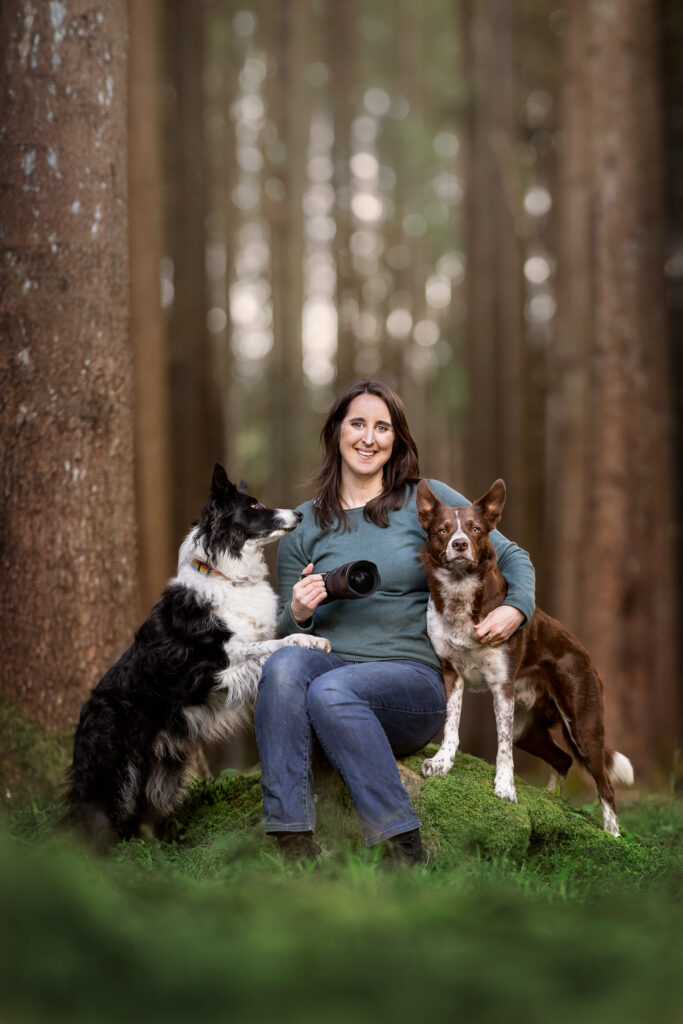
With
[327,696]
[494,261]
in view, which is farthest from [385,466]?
[494,261]

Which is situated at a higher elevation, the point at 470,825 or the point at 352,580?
the point at 352,580

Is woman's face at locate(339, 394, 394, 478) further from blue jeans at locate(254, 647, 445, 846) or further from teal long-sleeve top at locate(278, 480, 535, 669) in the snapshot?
blue jeans at locate(254, 647, 445, 846)

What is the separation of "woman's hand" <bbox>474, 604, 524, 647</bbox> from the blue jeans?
50 cm

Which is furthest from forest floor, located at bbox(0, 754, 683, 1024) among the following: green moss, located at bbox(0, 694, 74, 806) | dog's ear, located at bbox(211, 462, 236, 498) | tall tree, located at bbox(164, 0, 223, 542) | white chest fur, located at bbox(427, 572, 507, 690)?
tall tree, located at bbox(164, 0, 223, 542)

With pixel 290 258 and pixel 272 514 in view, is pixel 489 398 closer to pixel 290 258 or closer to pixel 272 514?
pixel 290 258

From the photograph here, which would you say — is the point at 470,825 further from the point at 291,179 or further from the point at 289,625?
the point at 291,179

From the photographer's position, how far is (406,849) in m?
3.51

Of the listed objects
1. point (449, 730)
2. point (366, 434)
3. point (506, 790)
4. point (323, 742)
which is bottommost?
point (506, 790)

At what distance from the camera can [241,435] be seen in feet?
70.1

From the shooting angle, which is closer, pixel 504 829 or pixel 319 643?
pixel 504 829

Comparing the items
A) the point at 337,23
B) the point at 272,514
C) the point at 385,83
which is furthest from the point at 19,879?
the point at 385,83

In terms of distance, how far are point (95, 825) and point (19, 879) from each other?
54.4 inches

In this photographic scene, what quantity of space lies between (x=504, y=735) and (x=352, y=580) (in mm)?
978

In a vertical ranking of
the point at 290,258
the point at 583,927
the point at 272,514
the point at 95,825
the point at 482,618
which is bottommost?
the point at 95,825
